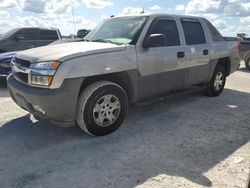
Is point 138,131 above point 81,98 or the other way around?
the other way around

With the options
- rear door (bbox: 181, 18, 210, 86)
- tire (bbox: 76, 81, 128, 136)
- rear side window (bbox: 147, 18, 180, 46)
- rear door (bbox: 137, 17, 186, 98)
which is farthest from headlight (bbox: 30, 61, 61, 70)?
rear door (bbox: 181, 18, 210, 86)

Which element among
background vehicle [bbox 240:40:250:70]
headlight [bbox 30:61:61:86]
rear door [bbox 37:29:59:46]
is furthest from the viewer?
background vehicle [bbox 240:40:250:70]

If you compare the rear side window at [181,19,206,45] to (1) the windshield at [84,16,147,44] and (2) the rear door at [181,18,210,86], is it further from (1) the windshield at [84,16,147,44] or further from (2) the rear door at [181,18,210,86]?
(1) the windshield at [84,16,147,44]

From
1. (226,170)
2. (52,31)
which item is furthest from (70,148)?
(52,31)

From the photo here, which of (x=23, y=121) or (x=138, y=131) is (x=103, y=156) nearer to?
(x=138, y=131)

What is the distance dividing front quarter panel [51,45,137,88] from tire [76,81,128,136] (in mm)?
221

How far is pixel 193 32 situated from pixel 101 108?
2.78 m

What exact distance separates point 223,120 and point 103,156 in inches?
97.4

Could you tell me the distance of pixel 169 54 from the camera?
5.03 m

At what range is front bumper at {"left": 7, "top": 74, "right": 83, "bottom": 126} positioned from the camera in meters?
3.67

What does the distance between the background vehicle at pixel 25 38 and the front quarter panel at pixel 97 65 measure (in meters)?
7.83

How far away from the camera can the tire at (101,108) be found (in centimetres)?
395

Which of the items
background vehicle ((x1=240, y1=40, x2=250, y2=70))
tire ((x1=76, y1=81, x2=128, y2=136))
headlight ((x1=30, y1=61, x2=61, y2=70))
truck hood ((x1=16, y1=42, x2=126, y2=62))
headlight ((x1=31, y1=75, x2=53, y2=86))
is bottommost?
background vehicle ((x1=240, y1=40, x2=250, y2=70))

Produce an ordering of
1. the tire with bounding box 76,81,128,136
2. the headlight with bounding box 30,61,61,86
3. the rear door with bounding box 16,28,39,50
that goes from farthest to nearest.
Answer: the rear door with bounding box 16,28,39,50, the tire with bounding box 76,81,128,136, the headlight with bounding box 30,61,61,86
